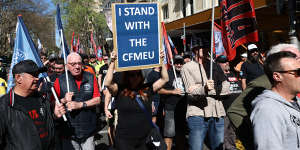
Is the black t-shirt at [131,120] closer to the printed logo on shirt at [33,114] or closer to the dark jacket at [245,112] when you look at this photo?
the printed logo on shirt at [33,114]

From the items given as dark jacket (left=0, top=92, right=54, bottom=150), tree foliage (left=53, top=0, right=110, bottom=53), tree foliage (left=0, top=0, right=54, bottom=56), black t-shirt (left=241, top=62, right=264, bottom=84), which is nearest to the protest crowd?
dark jacket (left=0, top=92, right=54, bottom=150)

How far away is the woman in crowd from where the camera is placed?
3164 mm

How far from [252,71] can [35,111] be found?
4.72 meters

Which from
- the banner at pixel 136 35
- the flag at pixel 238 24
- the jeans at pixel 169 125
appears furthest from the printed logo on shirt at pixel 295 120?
the jeans at pixel 169 125

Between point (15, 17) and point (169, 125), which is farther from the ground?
point (15, 17)

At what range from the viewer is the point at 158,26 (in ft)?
11.3

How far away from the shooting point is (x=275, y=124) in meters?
1.87

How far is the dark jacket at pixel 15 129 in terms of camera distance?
8.47 feet

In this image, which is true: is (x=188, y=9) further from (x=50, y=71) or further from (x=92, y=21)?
(x=92, y=21)

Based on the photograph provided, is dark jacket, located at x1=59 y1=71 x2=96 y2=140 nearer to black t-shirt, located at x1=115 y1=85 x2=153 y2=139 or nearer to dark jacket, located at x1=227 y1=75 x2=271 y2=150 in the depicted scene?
black t-shirt, located at x1=115 y1=85 x2=153 y2=139

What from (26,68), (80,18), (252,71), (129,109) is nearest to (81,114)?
(129,109)

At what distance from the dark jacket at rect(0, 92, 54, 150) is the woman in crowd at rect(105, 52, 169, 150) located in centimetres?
92

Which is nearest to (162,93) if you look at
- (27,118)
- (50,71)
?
(27,118)

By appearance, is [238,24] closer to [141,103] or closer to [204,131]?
[204,131]
